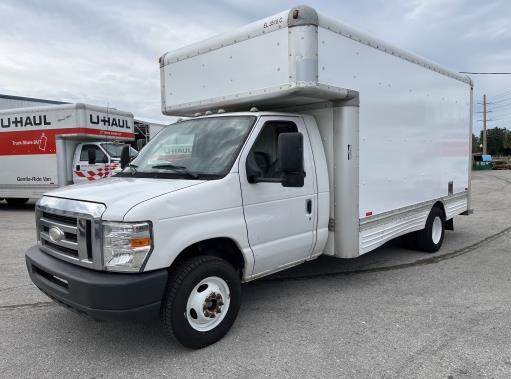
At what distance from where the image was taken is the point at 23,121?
13414 mm

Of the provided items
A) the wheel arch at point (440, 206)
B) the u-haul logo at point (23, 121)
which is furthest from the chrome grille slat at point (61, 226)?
the u-haul logo at point (23, 121)

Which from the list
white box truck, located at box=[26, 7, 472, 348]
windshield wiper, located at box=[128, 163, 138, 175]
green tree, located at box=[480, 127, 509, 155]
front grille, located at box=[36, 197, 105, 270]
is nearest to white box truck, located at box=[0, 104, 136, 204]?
white box truck, located at box=[26, 7, 472, 348]

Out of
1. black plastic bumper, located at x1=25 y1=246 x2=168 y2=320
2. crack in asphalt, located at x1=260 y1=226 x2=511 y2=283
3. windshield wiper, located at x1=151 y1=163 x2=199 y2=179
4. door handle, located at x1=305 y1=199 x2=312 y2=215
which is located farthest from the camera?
crack in asphalt, located at x1=260 y1=226 x2=511 y2=283

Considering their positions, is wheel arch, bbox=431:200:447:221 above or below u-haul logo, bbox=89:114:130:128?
below

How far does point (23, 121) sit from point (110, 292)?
1244 cm

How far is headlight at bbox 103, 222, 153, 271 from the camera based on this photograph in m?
3.19

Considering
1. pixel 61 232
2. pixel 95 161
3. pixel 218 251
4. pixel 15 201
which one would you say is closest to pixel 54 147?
pixel 95 161

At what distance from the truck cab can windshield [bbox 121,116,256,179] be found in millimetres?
8461

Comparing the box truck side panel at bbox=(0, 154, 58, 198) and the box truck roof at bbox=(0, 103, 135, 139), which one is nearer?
the box truck roof at bbox=(0, 103, 135, 139)

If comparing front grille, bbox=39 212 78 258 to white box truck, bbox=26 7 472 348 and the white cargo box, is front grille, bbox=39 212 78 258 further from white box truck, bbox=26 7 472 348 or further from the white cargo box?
the white cargo box

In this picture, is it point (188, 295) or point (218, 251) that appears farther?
point (218, 251)

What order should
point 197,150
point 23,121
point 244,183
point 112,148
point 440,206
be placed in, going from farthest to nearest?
1. point 23,121
2. point 112,148
3. point 440,206
4. point 197,150
5. point 244,183

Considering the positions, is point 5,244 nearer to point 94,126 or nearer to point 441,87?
point 94,126

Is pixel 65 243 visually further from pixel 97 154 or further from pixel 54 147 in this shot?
pixel 54 147
